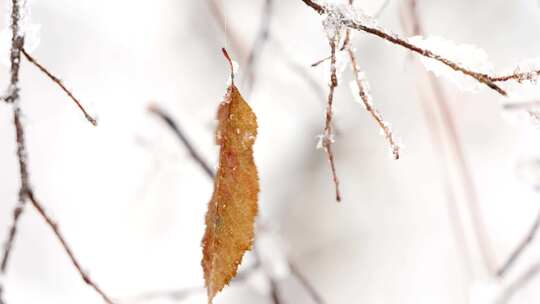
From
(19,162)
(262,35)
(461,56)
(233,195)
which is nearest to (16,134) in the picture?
(19,162)

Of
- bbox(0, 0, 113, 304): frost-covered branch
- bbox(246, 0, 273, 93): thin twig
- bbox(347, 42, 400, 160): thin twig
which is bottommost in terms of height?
bbox(0, 0, 113, 304): frost-covered branch

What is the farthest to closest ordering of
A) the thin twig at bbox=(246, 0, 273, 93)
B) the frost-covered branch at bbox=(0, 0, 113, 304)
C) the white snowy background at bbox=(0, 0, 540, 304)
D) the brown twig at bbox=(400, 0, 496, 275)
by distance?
1. the white snowy background at bbox=(0, 0, 540, 304)
2. the brown twig at bbox=(400, 0, 496, 275)
3. the thin twig at bbox=(246, 0, 273, 93)
4. the frost-covered branch at bbox=(0, 0, 113, 304)

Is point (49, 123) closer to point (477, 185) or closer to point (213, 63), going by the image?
point (213, 63)

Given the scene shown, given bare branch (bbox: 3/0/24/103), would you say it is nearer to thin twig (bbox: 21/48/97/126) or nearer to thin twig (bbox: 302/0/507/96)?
thin twig (bbox: 21/48/97/126)

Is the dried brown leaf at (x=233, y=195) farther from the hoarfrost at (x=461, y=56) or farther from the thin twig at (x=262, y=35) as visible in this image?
the thin twig at (x=262, y=35)

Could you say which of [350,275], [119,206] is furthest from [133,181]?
[350,275]

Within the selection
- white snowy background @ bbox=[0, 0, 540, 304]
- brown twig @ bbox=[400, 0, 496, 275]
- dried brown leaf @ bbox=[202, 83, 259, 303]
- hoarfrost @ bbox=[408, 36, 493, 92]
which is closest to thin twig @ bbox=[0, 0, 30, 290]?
dried brown leaf @ bbox=[202, 83, 259, 303]

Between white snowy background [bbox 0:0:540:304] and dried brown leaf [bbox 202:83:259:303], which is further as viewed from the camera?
white snowy background [bbox 0:0:540:304]
